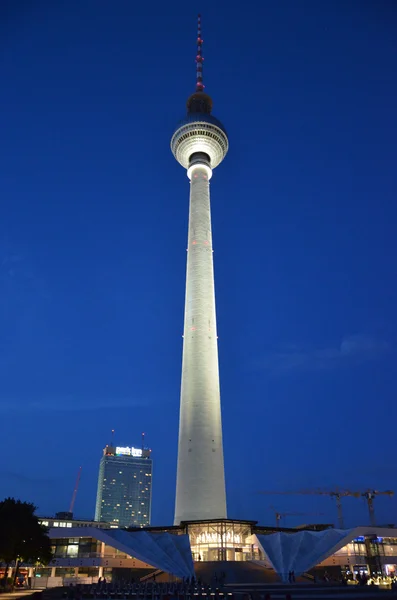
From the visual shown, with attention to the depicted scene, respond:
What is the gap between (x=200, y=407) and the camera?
69.1 meters

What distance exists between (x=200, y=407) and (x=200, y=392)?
7.05 ft

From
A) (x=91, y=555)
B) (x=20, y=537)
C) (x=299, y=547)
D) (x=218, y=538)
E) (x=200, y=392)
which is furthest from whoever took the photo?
(x=200, y=392)

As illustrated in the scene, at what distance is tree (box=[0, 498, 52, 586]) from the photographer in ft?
150

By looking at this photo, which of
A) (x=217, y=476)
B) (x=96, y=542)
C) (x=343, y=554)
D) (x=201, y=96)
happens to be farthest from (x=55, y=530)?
(x=201, y=96)

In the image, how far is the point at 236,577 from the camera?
4966cm

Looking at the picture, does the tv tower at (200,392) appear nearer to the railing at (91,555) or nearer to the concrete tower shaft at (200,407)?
the concrete tower shaft at (200,407)

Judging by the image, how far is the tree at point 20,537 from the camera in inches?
1801

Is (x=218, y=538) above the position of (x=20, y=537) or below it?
above

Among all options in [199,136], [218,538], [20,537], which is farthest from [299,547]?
[199,136]

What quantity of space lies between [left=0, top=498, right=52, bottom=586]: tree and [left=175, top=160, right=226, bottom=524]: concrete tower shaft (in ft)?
67.7

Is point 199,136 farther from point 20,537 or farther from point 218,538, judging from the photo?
point 20,537

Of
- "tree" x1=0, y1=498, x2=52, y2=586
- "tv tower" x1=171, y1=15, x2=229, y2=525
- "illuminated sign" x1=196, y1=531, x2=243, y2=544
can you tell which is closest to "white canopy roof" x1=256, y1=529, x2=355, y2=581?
"illuminated sign" x1=196, y1=531, x2=243, y2=544

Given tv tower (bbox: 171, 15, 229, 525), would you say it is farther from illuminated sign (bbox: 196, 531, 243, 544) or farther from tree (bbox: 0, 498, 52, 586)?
tree (bbox: 0, 498, 52, 586)

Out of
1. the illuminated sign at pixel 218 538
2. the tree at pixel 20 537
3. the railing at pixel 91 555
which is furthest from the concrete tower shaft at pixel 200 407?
the tree at pixel 20 537
